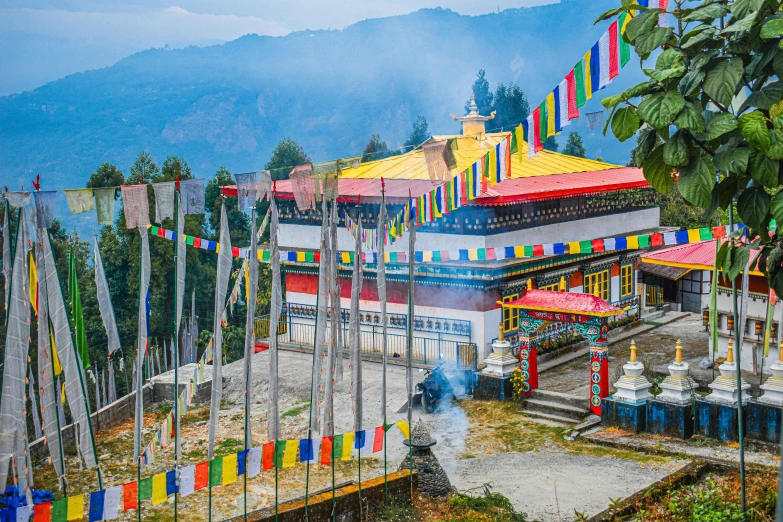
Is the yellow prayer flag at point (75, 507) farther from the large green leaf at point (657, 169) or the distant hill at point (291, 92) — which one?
the distant hill at point (291, 92)

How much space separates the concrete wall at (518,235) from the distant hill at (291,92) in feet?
251

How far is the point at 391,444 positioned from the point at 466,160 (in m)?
9.27

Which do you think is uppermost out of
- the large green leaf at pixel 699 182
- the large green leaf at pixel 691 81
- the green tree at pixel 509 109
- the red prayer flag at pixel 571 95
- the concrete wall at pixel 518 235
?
the green tree at pixel 509 109

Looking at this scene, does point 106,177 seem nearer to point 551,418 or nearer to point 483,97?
point 551,418

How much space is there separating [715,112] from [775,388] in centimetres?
851

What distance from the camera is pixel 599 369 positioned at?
1483 centimetres

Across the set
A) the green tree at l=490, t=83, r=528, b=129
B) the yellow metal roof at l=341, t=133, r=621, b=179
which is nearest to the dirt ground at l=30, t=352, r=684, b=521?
the yellow metal roof at l=341, t=133, r=621, b=179

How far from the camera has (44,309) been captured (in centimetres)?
1020

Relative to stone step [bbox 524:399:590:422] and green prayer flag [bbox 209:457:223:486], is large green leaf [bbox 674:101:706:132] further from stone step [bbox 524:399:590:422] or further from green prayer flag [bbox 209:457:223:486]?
stone step [bbox 524:399:590:422]

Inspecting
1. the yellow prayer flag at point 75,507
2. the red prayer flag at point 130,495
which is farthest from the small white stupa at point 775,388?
the yellow prayer flag at point 75,507

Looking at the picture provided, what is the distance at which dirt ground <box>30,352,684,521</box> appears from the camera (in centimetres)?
1167

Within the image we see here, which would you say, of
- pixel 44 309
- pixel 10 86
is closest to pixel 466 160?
pixel 44 309

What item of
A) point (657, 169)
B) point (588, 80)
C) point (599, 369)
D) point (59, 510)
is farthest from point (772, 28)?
point (599, 369)

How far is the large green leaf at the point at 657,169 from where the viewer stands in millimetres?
5902
